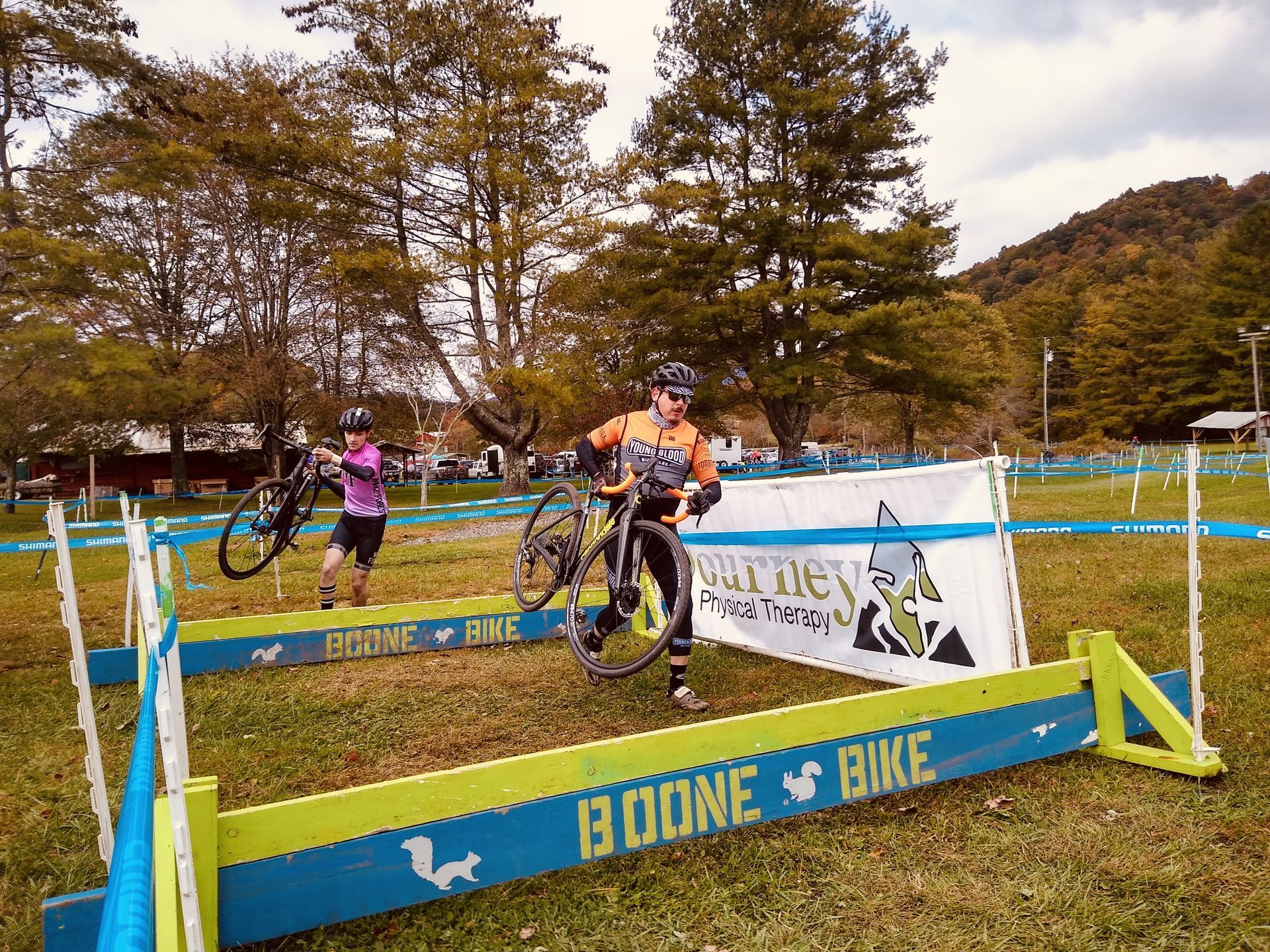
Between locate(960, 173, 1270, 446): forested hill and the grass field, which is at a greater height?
locate(960, 173, 1270, 446): forested hill

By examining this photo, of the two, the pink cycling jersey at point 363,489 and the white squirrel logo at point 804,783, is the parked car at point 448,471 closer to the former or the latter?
the pink cycling jersey at point 363,489

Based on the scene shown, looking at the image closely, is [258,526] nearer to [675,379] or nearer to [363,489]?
[363,489]

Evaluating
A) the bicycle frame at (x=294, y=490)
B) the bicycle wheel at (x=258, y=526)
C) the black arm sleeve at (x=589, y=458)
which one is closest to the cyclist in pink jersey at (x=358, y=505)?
the bicycle frame at (x=294, y=490)

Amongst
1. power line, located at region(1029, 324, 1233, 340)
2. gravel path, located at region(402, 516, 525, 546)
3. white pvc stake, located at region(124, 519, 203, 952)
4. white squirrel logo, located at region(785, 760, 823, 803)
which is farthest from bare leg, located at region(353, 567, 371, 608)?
power line, located at region(1029, 324, 1233, 340)

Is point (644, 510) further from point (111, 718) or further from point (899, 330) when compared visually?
point (899, 330)

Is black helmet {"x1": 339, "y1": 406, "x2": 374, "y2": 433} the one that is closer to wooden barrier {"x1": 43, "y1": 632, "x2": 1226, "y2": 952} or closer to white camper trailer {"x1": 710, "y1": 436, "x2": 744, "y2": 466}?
wooden barrier {"x1": 43, "y1": 632, "x2": 1226, "y2": 952}

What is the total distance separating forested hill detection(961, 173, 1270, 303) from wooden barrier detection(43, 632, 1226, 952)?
334ft

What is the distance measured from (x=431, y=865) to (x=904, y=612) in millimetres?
3576

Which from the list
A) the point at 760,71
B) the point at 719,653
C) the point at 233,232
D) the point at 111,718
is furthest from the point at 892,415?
the point at 111,718

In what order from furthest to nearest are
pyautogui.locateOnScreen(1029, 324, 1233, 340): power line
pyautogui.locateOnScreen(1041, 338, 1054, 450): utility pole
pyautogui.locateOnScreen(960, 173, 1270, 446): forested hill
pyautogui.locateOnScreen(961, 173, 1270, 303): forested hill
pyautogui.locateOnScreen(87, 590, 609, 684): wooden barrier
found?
1. pyautogui.locateOnScreen(961, 173, 1270, 303): forested hill
2. pyautogui.locateOnScreen(1029, 324, 1233, 340): power line
3. pyautogui.locateOnScreen(960, 173, 1270, 446): forested hill
4. pyautogui.locateOnScreen(1041, 338, 1054, 450): utility pole
5. pyautogui.locateOnScreen(87, 590, 609, 684): wooden barrier

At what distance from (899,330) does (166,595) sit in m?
27.5

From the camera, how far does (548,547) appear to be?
5.98m

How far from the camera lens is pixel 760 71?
28062 mm

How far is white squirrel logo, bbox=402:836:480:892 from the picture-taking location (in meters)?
2.73
